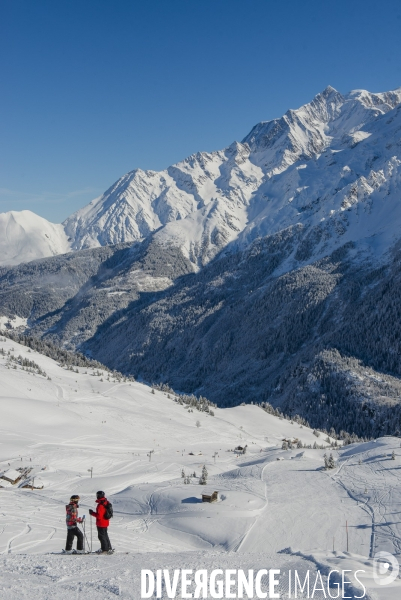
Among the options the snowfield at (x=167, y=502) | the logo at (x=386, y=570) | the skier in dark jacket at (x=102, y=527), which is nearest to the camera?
the logo at (x=386, y=570)

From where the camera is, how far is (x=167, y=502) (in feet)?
84.4

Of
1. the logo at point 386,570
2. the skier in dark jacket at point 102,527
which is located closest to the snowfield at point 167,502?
the logo at point 386,570

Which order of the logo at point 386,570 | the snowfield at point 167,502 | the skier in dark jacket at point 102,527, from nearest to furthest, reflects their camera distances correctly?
the logo at point 386,570 → the snowfield at point 167,502 → the skier in dark jacket at point 102,527

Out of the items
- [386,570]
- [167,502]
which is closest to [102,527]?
[386,570]

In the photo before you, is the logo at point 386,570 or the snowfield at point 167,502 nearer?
the logo at point 386,570

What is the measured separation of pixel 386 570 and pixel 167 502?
12429 mm

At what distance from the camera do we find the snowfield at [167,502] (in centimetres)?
1509

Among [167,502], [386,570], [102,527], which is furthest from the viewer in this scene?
[167,502]

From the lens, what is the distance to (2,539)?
18.9 m

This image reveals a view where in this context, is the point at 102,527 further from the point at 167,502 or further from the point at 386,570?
the point at 167,502

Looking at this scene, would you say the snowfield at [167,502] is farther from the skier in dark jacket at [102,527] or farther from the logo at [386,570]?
→ the skier in dark jacket at [102,527]

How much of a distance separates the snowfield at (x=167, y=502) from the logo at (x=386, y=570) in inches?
12.2

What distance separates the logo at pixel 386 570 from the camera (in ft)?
47.2

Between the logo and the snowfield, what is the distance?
0.31 m
